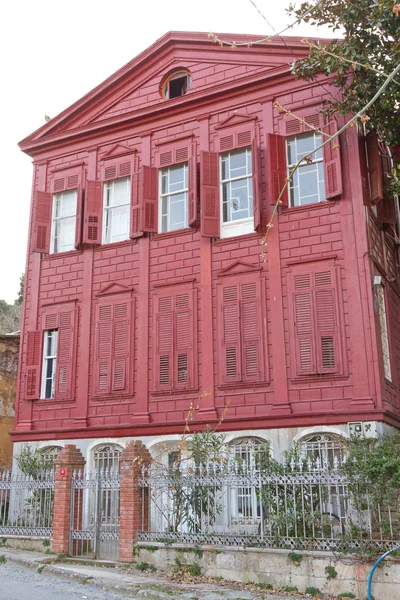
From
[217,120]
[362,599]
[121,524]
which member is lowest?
[362,599]

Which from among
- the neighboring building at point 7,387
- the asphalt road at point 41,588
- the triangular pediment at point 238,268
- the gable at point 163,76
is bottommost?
the asphalt road at point 41,588

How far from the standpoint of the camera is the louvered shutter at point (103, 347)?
15625 mm

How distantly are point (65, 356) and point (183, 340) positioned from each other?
3.41 metres

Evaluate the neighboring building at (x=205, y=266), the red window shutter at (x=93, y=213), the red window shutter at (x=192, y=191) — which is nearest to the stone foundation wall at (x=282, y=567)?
the neighboring building at (x=205, y=266)

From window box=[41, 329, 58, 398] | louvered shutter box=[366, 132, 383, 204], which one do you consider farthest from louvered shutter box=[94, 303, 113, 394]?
louvered shutter box=[366, 132, 383, 204]

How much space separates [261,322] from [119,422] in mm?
4216

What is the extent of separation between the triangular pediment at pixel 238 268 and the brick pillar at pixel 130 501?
5094mm

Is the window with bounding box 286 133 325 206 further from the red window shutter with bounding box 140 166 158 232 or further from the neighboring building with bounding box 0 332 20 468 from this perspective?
the neighboring building with bounding box 0 332 20 468

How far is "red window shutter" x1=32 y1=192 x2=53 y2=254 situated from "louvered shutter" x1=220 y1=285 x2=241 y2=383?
18.3ft

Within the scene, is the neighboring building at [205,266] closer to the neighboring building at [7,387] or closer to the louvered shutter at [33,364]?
the louvered shutter at [33,364]

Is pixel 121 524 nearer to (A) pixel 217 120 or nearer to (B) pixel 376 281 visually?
(B) pixel 376 281

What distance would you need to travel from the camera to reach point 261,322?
46.6 feet

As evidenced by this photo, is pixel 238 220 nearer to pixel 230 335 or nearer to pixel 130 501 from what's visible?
pixel 230 335

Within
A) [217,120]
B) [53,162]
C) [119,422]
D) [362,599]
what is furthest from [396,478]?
[53,162]
